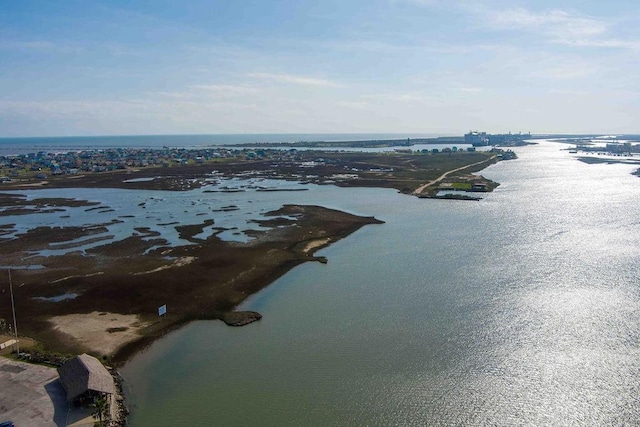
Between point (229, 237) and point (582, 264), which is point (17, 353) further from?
point (582, 264)

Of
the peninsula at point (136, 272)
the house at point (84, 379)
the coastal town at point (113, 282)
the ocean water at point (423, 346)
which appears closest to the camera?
the house at point (84, 379)

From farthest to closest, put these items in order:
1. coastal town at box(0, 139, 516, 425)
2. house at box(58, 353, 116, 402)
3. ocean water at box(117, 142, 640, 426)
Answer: coastal town at box(0, 139, 516, 425)
ocean water at box(117, 142, 640, 426)
house at box(58, 353, 116, 402)

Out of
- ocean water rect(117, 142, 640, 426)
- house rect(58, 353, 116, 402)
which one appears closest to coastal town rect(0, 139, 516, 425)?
house rect(58, 353, 116, 402)

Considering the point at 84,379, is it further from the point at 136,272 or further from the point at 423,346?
the point at 136,272

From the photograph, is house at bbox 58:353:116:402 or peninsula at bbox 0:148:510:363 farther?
peninsula at bbox 0:148:510:363

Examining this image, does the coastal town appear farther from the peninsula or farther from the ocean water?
the ocean water

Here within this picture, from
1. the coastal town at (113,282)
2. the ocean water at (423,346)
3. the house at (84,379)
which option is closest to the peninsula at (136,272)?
the coastal town at (113,282)

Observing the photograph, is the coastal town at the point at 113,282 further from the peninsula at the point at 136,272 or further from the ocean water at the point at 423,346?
the ocean water at the point at 423,346

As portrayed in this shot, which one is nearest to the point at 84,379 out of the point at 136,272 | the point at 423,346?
the point at 423,346
